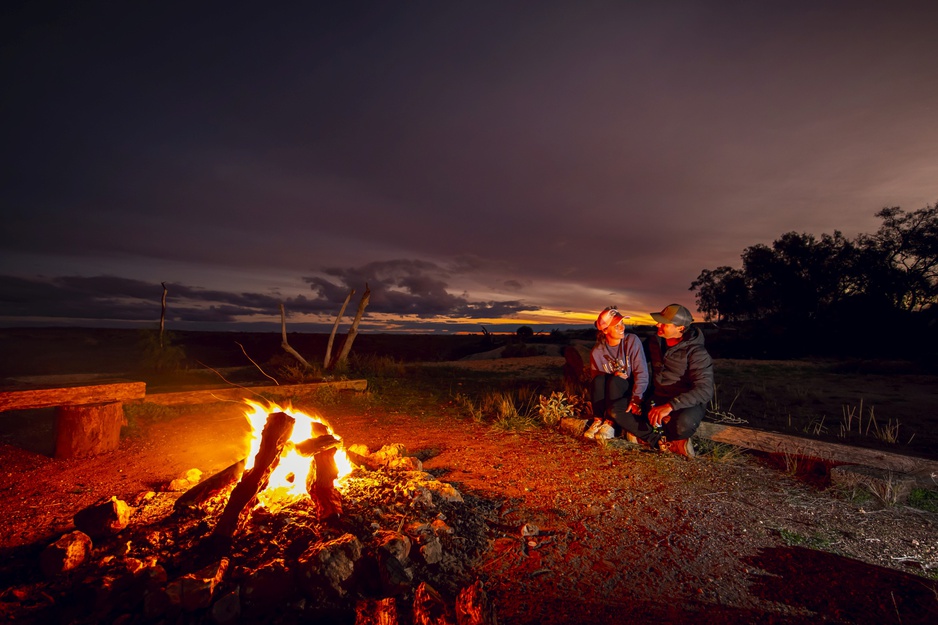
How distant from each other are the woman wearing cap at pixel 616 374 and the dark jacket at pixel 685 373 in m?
0.23

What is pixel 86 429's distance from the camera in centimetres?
533

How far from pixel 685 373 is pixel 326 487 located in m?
3.99

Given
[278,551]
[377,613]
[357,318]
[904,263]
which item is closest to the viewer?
[377,613]

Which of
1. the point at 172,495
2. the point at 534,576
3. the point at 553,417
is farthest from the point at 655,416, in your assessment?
the point at 172,495

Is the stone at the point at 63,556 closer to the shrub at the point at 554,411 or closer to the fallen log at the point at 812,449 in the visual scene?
the shrub at the point at 554,411

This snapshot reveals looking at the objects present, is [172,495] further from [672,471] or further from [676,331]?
[676,331]

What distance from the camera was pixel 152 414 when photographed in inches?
279

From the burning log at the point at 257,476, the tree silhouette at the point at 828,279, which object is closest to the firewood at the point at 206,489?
the burning log at the point at 257,476

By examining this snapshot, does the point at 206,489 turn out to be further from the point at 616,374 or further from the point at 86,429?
the point at 616,374

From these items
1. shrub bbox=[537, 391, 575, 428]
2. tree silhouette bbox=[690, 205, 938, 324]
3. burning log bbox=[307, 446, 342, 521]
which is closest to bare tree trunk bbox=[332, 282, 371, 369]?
shrub bbox=[537, 391, 575, 428]

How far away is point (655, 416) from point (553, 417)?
173cm

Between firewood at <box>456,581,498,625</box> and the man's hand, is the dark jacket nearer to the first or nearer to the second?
the man's hand

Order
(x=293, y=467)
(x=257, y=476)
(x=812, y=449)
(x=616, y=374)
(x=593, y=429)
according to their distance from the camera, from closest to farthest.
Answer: (x=257, y=476) < (x=293, y=467) < (x=812, y=449) < (x=616, y=374) < (x=593, y=429)

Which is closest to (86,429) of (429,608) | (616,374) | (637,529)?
(429,608)
